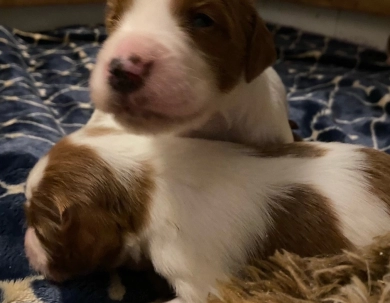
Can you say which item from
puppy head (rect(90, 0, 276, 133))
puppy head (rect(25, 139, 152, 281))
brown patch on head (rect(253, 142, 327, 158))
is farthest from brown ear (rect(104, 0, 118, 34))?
brown patch on head (rect(253, 142, 327, 158))

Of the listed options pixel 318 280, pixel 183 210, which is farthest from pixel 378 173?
pixel 183 210

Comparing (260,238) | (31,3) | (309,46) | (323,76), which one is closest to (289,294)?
(260,238)

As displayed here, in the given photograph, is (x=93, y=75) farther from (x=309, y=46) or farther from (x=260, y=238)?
(x=309, y=46)

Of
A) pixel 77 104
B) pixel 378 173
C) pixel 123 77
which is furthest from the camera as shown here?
pixel 77 104

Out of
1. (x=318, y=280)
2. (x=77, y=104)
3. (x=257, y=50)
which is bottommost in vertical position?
(x=77, y=104)

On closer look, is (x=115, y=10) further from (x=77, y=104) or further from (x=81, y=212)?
(x=77, y=104)

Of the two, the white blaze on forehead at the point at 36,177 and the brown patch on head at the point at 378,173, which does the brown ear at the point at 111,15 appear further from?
the brown patch on head at the point at 378,173

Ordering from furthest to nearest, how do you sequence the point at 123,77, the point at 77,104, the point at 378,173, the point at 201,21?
the point at 77,104 → the point at 378,173 → the point at 201,21 → the point at 123,77

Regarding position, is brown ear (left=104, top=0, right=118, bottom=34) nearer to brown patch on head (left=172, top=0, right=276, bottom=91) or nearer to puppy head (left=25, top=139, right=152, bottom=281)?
brown patch on head (left=172, top=0, right=276, bottom=91)
